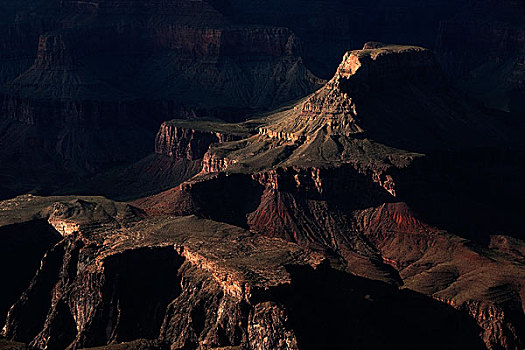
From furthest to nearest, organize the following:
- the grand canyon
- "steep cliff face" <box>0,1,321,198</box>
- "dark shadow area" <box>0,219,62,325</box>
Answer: "steep cliff face" <box>0,1,321,198</box> → "dark shadow area" <box>0,219,62,325</box> → the grand canyon

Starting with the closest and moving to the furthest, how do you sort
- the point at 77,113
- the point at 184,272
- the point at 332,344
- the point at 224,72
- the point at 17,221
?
the point at 332,344
the point at 184,272
the point at 17,221
the point at 77,113
the point at 224,72

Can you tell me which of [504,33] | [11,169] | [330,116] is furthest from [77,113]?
[504,33]

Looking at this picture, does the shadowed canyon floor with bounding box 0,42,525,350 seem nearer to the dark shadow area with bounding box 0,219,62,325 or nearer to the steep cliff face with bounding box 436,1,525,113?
the dark shadow area with bounding box 0,219,62,325

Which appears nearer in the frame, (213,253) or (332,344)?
(332,344)

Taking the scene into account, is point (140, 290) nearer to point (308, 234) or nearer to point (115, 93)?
point (308, 234)

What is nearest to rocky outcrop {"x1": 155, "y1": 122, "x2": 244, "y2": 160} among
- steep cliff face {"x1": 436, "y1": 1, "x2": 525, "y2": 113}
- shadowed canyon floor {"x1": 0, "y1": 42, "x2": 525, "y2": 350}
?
shadowed canyon floor {"x1": 0, "y1": 42, "x2": 525, "y2": 350}

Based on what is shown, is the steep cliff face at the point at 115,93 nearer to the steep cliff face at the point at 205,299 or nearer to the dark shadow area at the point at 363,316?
the steep cliff face at the point at 205,299

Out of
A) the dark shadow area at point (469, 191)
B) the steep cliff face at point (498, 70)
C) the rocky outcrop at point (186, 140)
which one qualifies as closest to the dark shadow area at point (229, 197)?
the dark shadow area at point (469, 191)

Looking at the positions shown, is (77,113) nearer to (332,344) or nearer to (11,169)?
(11,169)
